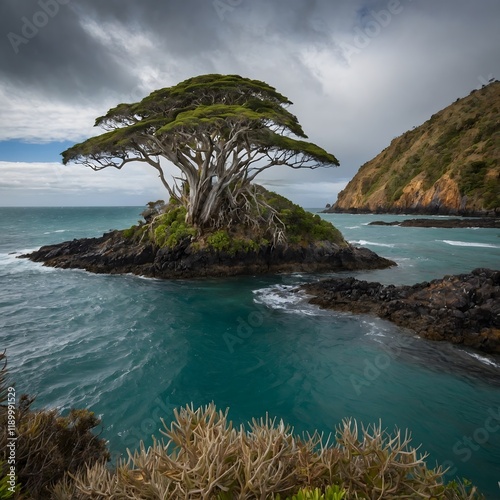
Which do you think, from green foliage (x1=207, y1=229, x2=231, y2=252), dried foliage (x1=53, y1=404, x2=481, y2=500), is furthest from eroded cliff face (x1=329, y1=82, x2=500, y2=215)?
dried foliage (x1=53, y1=404, x2=481, y2=500)

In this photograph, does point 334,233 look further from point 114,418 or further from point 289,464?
point 289,464

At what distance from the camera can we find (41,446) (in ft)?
10.8

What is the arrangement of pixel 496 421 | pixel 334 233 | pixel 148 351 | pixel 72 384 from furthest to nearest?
pixel 334 233, pixel 148 351, pixel 72 384, pixel 496 421

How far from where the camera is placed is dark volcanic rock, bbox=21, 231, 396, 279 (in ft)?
67.0

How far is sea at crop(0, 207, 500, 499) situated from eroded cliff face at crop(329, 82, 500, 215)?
6391 cm

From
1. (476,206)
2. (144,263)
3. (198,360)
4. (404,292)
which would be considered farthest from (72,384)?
(476,206)

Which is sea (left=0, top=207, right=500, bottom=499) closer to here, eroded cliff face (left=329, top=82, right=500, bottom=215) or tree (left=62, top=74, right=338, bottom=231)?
tree (left=62, top=74, right=338, bottom=231)

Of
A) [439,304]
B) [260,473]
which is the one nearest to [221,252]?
[439,304]

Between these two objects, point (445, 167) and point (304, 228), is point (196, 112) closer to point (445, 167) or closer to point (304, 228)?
point (304, 228)

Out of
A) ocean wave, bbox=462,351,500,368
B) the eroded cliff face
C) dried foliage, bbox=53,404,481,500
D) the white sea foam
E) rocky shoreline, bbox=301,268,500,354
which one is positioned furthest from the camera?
the eroded cliff face

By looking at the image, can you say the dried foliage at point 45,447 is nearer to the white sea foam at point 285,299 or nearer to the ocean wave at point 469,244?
the white sea foam at point 285,299

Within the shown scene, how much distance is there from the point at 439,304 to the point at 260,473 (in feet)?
39.5

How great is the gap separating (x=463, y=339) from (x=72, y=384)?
38.0 feet

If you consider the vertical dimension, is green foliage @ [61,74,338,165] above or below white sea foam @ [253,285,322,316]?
above
